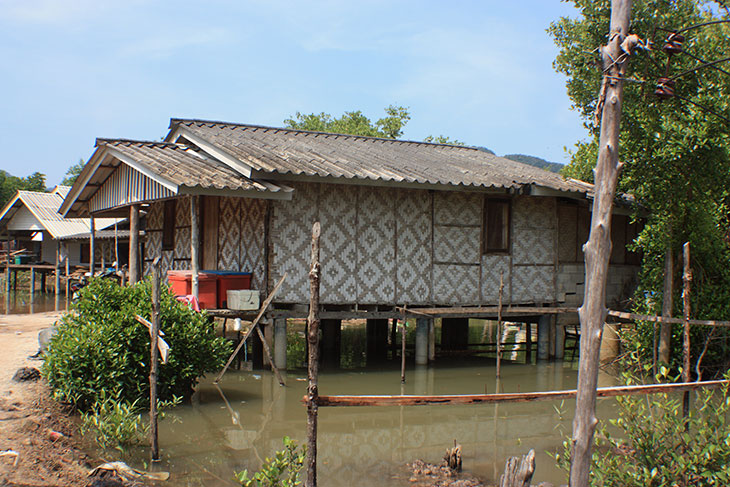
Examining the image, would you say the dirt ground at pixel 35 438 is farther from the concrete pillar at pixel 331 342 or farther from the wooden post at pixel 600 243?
the concrete pillar at pixel 331 342

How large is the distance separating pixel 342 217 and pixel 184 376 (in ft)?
14.4

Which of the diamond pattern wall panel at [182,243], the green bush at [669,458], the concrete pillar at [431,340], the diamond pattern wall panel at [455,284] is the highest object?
the diamond pattern wall panel at [182,243]

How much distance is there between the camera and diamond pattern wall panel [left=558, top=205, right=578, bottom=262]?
1427cm

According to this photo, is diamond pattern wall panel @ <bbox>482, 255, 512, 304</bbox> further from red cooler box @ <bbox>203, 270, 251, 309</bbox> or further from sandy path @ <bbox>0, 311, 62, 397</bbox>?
Answer: sandy path @ <bbox>0, 311, 62, 397</bbox>

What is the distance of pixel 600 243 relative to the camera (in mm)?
4023

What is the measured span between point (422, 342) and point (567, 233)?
3963 millimetres

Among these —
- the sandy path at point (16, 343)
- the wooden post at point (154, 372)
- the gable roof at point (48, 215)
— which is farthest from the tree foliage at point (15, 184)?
the wooden post at point (154, 372)

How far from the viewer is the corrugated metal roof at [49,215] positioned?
1114 inches

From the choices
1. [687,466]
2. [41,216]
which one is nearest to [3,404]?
[687,466]

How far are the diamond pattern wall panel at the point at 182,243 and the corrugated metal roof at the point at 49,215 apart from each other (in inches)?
599

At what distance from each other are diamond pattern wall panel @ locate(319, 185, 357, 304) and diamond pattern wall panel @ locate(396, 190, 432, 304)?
0.93 meters

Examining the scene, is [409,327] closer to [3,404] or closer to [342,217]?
[342,217]

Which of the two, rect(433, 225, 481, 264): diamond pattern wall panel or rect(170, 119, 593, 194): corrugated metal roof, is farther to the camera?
rect(433, 225, 481, 264): diamond pattern wall panel

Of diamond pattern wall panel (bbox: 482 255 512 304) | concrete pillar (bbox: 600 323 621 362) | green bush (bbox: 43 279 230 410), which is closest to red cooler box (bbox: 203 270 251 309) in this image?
green bush (bbox: 43 279 230 410)
